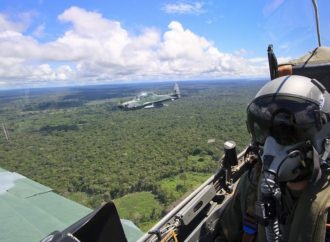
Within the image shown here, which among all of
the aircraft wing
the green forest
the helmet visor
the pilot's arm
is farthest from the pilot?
the green forest

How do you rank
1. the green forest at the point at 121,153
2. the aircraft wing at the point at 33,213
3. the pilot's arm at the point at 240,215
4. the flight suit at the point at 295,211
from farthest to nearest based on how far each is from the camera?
the green forest at the point at 121,153, the aircraft wing at the point at 33,213, the pilot's arm at the point at 240,215, the flight suit at the point at 295,211

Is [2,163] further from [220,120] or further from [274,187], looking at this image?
[274,187]

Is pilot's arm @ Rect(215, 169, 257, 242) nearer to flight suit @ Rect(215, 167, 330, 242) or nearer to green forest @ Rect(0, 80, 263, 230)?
flight suit @ Rect(215, 167, 330, 242)

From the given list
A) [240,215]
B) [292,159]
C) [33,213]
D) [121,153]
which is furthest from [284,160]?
[121,153]

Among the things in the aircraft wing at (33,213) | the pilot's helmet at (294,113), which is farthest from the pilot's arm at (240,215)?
the aircraft wing at (33,213)

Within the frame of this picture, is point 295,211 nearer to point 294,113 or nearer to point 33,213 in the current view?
point 294,113

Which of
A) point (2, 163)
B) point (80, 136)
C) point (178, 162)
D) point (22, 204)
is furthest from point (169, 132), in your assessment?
point (22, 204)

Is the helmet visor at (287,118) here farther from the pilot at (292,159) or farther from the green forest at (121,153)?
the green forest at (121,153)
